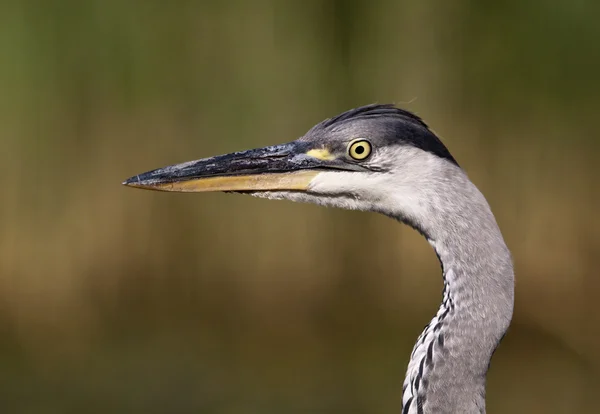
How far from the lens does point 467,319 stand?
247cm

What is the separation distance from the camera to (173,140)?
5.86m

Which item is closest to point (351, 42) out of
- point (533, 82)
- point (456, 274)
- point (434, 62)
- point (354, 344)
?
point (434, 62)

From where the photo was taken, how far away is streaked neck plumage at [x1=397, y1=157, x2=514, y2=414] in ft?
8.07

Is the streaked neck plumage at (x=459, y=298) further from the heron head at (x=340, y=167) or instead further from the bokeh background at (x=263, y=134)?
the bokeh background at (x=263, y=134)

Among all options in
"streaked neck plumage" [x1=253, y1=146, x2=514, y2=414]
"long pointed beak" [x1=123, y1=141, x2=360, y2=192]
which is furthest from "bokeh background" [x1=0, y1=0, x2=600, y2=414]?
"streaked neck plumage" [x1=253, y1=146, x2=514, y2=414]

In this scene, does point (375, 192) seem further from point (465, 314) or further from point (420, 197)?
point (465, 314)

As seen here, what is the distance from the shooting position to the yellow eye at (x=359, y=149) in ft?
8.82

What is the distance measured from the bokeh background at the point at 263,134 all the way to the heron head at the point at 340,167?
10.1ft

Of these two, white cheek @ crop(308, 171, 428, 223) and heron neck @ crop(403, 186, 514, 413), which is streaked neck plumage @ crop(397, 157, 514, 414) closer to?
heron neck @ crop(403, 186, 514, 413)

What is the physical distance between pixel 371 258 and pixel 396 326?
1.87 feet

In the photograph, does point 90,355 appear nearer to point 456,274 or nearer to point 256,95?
point 256,95

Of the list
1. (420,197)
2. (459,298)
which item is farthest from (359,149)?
(459,298)

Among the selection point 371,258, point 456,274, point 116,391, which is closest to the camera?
point 456,274

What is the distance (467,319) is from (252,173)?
763mm
